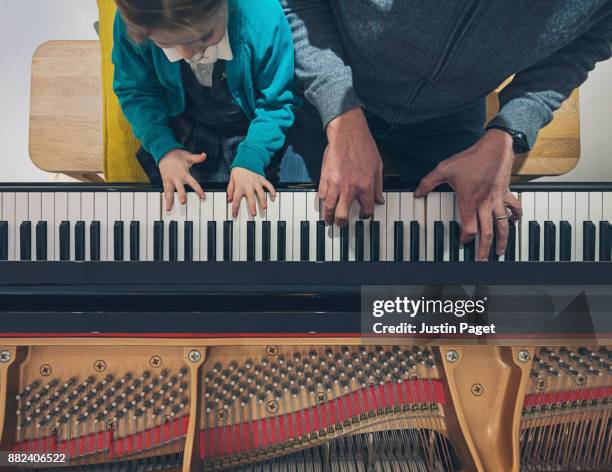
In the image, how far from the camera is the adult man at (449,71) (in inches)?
34.9

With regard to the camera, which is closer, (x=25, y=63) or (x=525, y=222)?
(x=525, y=222)

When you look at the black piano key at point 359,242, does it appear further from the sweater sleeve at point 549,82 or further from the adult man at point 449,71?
the sweater sleeve at point 549,82

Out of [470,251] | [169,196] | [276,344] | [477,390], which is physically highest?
[169,196]

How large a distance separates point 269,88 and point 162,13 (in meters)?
0.29

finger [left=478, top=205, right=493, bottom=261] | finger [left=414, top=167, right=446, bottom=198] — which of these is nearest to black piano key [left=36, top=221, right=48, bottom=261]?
finger [left=414, top=167, right=446, bottom=198]

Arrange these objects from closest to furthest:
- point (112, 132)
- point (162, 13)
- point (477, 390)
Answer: point (162, 13) < point (477, 390) < point (112, 132)

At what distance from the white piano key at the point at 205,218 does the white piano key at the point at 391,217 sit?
362mm

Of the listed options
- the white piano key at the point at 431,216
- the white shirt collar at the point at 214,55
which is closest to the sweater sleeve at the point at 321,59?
the white shirt collar at the point at 214,55

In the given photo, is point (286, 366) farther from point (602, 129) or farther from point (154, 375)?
point (602, 129)

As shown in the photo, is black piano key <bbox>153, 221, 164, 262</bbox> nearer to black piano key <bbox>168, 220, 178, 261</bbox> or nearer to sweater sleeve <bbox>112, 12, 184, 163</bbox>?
black piano key <bbox>168, 220, 178, 261</bbox>

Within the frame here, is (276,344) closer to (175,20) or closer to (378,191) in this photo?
(378,191)

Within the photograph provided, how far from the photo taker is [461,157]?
946 mm

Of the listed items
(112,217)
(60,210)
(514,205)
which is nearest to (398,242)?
(514,205)

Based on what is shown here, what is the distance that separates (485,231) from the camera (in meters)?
0.90
